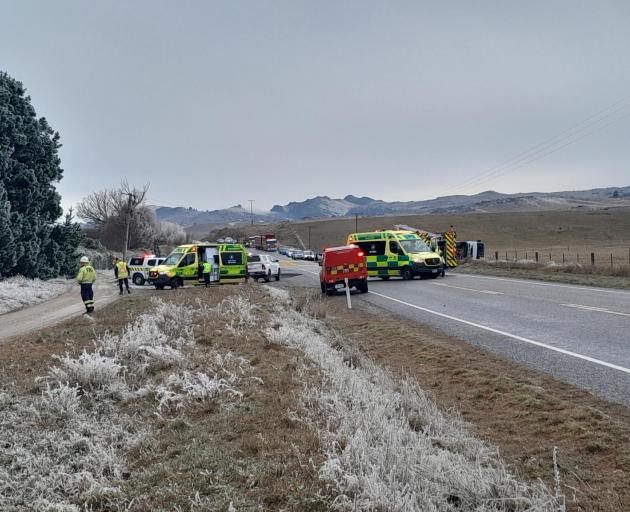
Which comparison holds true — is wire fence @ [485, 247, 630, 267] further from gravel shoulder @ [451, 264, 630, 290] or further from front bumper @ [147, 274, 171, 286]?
Answer: front bumper @ [147, 274, 171, 286]

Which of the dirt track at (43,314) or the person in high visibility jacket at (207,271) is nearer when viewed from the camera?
the dirt track at (43,314)

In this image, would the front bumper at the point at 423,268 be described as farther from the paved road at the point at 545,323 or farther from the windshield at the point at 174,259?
the windshield at the point at 174,259

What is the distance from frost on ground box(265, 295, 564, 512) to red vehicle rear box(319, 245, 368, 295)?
52.7 ft

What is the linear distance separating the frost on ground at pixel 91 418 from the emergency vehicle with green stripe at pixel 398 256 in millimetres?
21536

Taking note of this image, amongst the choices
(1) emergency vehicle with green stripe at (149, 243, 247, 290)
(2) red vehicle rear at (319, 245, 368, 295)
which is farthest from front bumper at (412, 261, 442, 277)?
(1) emergency vehicle with green stripe at (149, 243, 247, 290)

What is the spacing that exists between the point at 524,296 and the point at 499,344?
8.06 metres

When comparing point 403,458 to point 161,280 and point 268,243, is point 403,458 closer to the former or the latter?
point 161,280

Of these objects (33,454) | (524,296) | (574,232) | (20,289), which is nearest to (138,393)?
(33,454)

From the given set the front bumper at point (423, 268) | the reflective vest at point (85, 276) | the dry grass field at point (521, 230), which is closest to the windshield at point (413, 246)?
the front bumper at point (423, 268)

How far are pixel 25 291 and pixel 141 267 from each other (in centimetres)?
1136

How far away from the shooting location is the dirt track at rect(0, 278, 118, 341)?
14.8 metres

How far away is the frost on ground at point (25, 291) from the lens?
21.4 m

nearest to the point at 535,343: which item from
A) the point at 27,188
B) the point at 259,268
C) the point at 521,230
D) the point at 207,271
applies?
the point at 207,271

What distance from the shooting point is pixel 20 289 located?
2441 cm
